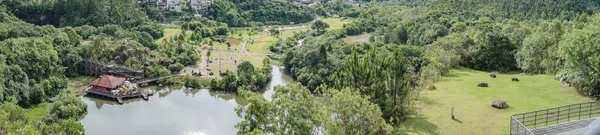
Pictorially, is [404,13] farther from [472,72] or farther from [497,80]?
[497,80]

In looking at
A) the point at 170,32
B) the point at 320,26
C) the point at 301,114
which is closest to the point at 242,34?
the point at 170,32

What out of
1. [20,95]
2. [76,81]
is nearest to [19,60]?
[20,95]

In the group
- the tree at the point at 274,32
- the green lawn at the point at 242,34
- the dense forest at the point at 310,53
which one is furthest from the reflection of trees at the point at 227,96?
the tree at the point at 274,32

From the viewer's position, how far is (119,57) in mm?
49781

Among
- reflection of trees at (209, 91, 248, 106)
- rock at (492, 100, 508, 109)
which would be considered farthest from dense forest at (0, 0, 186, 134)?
rock at (492, 100, 508, 109)

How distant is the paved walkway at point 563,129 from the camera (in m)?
19.8

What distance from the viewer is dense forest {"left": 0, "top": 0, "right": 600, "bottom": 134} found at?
19078 mm

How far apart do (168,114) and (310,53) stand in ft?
47.3

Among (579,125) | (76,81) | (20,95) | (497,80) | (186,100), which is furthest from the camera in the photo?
(76,81)

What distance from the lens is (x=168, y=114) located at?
38688mm

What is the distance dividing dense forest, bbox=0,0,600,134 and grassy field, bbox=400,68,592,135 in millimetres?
838

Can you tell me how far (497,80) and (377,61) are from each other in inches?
563

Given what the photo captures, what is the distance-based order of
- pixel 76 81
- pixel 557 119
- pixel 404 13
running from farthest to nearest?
pixel 404 13
pixel 76 81
pixel 557 119

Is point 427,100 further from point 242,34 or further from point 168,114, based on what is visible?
point 242,34
